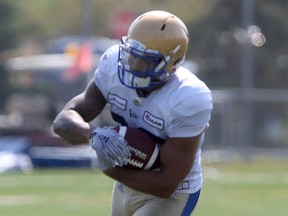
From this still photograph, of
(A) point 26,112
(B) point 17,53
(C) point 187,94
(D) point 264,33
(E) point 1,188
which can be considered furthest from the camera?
(B) point 17,53

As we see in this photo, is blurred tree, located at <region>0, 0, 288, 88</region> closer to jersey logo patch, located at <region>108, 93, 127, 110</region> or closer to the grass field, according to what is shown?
the grass field

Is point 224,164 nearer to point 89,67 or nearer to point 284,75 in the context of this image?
point 89,67

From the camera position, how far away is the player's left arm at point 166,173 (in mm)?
4293

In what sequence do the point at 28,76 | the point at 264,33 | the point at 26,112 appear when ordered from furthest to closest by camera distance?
the point at 28,76 < the point at 264,33 < the point at 26,112

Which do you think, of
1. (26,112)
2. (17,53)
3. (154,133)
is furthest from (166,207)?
(17,53)

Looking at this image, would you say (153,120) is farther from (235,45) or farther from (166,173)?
(235,45)

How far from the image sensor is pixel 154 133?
4410mm

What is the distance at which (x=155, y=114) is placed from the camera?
435 cm

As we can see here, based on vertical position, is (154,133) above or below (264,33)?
above

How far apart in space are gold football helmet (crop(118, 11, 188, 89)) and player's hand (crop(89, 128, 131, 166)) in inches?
8.6

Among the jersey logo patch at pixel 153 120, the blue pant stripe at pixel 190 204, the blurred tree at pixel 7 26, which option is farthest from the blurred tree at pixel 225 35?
the jersey logo patch at pixel 153 120

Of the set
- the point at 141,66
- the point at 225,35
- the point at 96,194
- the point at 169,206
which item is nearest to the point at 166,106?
the point at 141,66

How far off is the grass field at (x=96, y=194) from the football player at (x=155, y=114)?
13.6 feet

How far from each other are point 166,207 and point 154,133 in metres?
0.31
